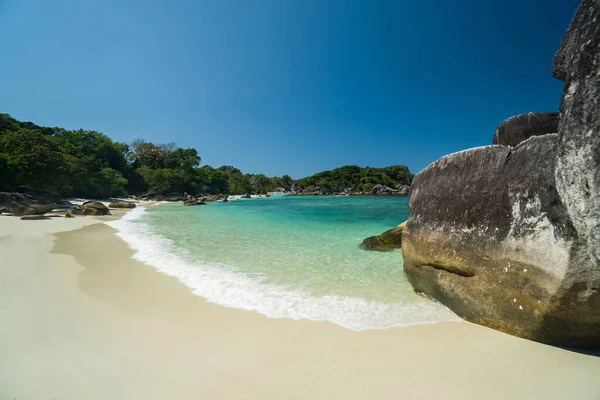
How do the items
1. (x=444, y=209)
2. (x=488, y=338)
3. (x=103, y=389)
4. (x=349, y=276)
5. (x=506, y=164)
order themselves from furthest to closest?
(x=349, y=276)
(x=444, y=209)
(x=506, y=164)
(x=488, y=338)
(x=103, y=389)

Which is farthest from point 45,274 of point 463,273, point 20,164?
point 20,164

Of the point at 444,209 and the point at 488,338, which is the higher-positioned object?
the point at 444,209

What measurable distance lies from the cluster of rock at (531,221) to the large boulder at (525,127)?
13 millimetres

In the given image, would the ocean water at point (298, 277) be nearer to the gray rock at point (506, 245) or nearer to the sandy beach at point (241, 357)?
the sandy beach at point (241, 357)

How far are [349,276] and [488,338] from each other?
2.84 meters

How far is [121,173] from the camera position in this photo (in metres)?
46.4

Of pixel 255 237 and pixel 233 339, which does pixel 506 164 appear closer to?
pixel 233 339

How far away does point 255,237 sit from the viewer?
10148 millimetres

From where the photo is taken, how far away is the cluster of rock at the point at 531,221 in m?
1.98

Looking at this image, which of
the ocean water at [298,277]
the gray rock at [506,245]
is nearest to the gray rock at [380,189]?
the ocean water at [298,277]

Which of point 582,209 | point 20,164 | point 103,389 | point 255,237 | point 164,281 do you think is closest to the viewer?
point 582,209

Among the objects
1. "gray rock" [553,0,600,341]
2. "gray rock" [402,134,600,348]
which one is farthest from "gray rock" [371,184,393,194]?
"gray rock" [553,0,600,341]

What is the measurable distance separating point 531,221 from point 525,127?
5.95ft

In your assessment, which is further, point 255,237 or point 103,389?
point 255,237
